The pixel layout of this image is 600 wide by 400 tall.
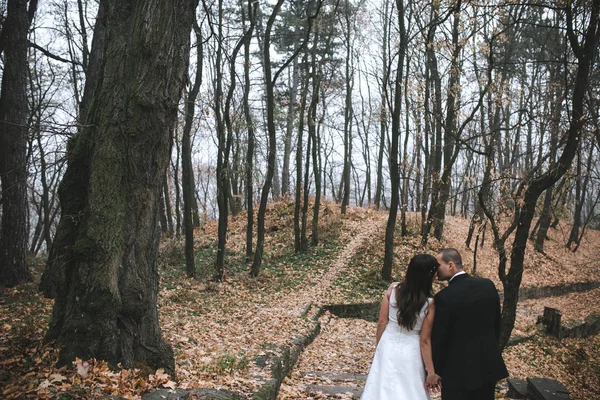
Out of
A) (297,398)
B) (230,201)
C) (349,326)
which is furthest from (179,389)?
(230,201)

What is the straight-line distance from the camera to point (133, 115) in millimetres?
4699

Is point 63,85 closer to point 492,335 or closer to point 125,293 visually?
point 125,293

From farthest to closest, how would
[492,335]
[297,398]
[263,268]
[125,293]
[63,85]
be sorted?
[63,85], [263,268], [297,398], [125,293], [492,335]

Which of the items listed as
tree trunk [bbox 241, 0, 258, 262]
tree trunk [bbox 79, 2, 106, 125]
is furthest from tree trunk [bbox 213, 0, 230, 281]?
tree trunk [bbox 79, 2, 106, 125]

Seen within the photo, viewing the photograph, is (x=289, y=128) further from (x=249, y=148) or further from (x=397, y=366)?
(x=397, y=366)

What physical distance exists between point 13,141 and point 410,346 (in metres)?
8.42

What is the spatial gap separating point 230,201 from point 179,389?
19749 mm

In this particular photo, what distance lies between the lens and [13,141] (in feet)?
28.7

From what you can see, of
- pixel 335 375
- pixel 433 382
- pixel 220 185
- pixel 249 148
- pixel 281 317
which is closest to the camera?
pixel 433 382

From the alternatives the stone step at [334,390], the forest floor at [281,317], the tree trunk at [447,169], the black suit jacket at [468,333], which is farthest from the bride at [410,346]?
the tree trunk at [447,169]

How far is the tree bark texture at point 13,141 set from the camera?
8688 mm

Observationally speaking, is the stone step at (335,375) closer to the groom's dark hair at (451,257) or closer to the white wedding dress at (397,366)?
the white wedding dress at (397,366)

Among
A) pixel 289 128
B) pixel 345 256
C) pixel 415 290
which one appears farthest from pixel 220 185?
pixel 289 128

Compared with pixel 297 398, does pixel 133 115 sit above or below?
above
